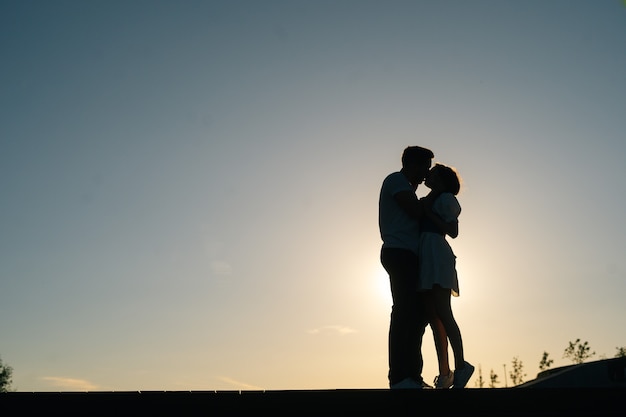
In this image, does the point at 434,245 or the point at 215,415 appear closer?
the point at 215,415

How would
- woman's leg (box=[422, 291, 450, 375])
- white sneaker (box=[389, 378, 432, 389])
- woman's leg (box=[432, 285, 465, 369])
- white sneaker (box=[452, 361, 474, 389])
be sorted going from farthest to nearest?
woman's leg (box=[422, 291, 450, 375]) < woman's leg (box=[432, 285, 465, 369]) < white sneaker (box=[452, 361, 474, 389]) < white sneaker (box=[389, 378, 432, 389])

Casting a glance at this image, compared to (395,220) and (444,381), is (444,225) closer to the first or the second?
(395,220)

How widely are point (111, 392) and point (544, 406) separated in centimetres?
264

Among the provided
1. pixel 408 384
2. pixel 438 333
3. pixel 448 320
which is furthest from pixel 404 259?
pixel 408 384

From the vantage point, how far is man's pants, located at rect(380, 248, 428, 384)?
5.64 m

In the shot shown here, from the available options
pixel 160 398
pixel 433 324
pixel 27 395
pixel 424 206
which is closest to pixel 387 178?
pixel 424 206

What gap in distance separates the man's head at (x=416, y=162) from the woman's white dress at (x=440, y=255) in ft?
1.02

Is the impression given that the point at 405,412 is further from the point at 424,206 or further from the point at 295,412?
the point at 424,206

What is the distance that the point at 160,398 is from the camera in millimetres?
3824

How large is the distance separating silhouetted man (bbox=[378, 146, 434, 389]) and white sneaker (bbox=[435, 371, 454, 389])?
0.69 ft

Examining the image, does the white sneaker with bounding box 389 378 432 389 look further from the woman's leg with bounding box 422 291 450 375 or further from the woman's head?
the woman's head

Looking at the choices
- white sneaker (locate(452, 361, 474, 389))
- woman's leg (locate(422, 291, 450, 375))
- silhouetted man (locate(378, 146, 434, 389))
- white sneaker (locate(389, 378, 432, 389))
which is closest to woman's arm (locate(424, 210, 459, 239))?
silhouetted man (locate(378, 146, 434, 389))

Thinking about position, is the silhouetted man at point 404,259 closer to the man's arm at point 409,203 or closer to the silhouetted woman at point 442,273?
the man's arm at point 409,203

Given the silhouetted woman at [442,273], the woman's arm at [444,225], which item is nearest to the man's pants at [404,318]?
the silhouetted woman at [442,273]
